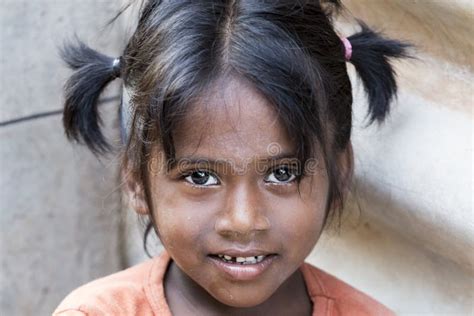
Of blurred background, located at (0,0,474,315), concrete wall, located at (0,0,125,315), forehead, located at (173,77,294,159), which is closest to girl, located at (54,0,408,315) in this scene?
forehead, located at (173,77,294,159)

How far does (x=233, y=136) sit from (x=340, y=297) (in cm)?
40

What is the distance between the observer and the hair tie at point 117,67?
1308 millimetres

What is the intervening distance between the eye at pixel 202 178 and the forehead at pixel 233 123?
35 mm

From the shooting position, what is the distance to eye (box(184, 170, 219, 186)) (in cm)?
113

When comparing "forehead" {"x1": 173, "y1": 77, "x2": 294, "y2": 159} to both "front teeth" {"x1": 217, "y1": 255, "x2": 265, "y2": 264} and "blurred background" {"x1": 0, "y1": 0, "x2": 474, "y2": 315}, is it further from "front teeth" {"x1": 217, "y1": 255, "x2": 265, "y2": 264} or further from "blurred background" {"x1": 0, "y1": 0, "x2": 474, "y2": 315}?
"blurred background" {"x1": 0, "y1": 0, "x2": 474, "y2": 315}

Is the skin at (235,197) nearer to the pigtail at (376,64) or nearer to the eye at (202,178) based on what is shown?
the eye at (202,178)

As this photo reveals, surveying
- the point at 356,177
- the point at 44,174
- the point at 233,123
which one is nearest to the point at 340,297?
the point at 356,177

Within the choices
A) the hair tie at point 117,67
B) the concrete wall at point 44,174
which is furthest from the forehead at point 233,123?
the concrete wall at point 44,174

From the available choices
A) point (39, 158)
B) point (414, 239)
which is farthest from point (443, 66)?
point (39, 158)

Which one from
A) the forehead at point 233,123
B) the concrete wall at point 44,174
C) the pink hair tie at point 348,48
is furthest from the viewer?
the concrete wall at point 44,174

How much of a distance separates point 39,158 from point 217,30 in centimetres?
73

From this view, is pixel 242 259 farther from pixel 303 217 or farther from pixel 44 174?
pixel 44 174

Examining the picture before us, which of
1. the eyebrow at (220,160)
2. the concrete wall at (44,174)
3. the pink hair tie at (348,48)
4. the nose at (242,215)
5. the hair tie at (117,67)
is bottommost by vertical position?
the concrete wall at (44,174)

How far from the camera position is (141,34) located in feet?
3.92
